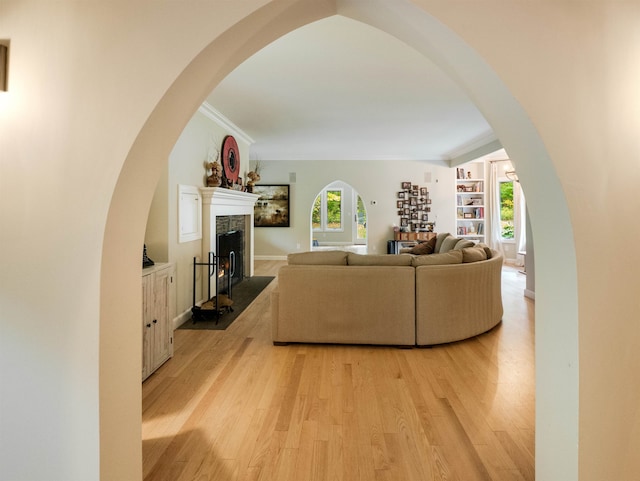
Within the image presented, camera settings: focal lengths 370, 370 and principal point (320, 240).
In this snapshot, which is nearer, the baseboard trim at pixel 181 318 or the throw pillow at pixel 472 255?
the throw pillow at pixel 472 255

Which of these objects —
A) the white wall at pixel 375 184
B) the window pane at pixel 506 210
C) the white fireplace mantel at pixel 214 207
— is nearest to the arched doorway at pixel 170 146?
the white fireplace mantel at pixel 214 207

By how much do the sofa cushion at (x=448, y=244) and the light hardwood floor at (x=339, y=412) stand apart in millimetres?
2056

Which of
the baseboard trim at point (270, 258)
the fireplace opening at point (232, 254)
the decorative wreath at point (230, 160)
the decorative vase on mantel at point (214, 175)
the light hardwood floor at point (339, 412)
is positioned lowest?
the light hardwood floor at point (339, 412)

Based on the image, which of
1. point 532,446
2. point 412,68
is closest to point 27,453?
point 532,446

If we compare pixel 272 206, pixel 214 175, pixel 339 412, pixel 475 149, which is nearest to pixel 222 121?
pixel 214 175

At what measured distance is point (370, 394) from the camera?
101 inches

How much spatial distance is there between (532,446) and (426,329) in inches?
60.9

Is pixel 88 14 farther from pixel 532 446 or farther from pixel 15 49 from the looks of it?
pixel 532 446

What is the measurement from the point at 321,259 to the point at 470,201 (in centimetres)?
687

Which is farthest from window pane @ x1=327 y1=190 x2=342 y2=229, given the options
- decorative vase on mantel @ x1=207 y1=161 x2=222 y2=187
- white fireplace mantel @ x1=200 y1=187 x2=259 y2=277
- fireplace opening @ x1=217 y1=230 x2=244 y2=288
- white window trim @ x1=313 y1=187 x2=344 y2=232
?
decorative vase on mantel @ x1=207 y1=161 x2=222 y2=187

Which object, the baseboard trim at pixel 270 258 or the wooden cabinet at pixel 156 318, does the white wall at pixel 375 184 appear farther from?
the wooden cabinet at pixel 156 318

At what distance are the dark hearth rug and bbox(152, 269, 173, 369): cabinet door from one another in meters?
0.92

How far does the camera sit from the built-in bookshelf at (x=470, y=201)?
30.1 feet

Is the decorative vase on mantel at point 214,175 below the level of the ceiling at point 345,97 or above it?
below
